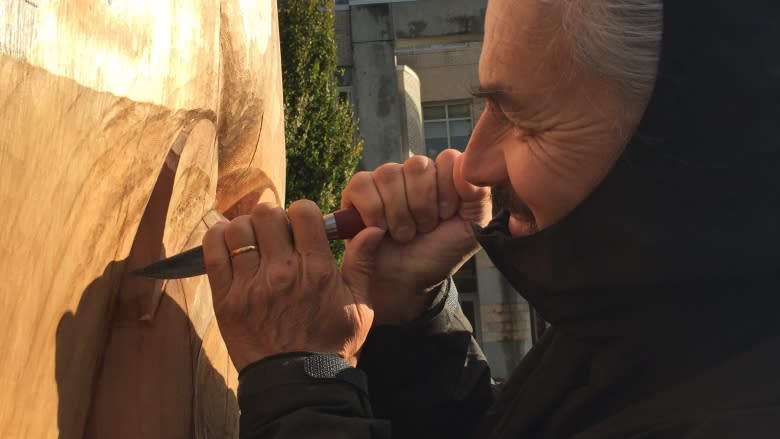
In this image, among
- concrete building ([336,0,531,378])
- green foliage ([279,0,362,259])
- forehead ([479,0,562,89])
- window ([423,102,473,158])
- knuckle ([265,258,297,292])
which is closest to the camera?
forehead ([479,0,562,89])

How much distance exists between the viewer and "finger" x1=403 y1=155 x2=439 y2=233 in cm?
145

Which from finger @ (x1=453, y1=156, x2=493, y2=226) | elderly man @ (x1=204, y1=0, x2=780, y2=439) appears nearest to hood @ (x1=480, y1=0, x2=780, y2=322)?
elderly man @ (x1=204, y1=0, x2=780, y2=439)

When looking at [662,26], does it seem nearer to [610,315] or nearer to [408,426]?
[610,315]

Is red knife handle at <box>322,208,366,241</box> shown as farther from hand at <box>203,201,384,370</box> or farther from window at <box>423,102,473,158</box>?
window at <box>423,102,473,158</box>

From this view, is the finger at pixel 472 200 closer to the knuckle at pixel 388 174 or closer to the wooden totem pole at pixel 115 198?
the knuckle at pixel 388 174

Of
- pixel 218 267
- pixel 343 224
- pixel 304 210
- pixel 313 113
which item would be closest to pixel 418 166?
pixel 343 224

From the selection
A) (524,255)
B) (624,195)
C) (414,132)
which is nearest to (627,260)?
(624,195)

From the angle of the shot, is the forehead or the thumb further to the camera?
the thumb

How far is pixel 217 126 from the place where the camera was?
139 centimetres

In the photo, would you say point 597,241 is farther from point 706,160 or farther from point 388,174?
point 388,174

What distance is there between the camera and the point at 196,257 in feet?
4.14

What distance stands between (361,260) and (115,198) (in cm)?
42

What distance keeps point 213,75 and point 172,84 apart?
15 centimetres

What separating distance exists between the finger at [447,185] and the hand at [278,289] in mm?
269
